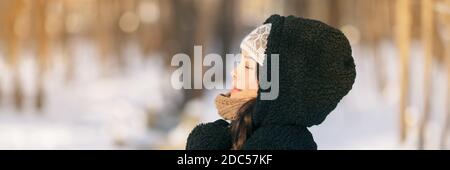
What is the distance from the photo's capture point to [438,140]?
12.5 feet

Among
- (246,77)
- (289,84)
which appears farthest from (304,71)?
(246,77)

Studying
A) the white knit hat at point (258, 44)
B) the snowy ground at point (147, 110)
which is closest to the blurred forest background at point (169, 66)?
the snowy ground at point (147, 110)

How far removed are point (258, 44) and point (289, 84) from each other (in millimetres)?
123

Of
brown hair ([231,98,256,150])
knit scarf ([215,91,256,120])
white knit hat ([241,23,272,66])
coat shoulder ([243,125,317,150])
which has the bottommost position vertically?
coat shoulder ([243,125,317,150])

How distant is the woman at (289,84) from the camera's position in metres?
1.83

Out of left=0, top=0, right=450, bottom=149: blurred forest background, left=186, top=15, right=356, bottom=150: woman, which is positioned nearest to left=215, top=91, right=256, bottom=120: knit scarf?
left=186, top=15, right=356, bottom=150: woman

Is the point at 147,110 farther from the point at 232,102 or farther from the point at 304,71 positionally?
the point at 304,71

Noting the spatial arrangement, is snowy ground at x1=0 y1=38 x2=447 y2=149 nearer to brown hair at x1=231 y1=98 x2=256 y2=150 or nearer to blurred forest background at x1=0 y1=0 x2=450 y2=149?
blurred forest background at x1=0 y1=0 x2=450 y2=149

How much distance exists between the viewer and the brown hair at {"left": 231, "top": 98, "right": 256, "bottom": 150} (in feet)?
6.22

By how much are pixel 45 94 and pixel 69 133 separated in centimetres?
19

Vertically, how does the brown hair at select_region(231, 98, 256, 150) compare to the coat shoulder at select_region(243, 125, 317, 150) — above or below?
above
